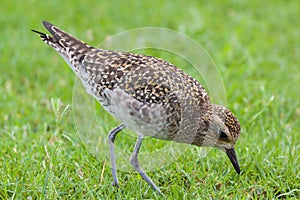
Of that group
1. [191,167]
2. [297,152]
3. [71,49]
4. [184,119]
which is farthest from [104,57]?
[297,152]

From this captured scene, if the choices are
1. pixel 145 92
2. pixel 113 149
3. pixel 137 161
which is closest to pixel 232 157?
pixel 137 161

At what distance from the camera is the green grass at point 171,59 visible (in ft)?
18.0

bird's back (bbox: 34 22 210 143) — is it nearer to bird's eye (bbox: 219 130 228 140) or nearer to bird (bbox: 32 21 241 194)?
bird (bbox: 32 21 241 194)

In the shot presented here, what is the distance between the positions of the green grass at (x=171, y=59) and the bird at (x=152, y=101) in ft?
0.95

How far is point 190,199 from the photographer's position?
5.31m

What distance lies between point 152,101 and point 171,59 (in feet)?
11.2

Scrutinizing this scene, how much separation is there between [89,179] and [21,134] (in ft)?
4.61

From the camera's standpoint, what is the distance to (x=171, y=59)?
862cm

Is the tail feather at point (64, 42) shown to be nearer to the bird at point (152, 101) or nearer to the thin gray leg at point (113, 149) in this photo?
the bird at point (152, 101)

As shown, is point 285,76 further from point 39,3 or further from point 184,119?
point 39,3

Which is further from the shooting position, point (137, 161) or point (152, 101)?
point (137, 161)

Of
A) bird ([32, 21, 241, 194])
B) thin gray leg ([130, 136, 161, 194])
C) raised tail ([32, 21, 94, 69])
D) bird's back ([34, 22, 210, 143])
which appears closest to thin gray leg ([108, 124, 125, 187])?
bird ([32, 21, 241, 194])

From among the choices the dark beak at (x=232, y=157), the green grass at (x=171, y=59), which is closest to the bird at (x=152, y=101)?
the dark beak at (x=232, y=157)

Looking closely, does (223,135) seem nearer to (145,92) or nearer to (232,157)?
(232,157)
